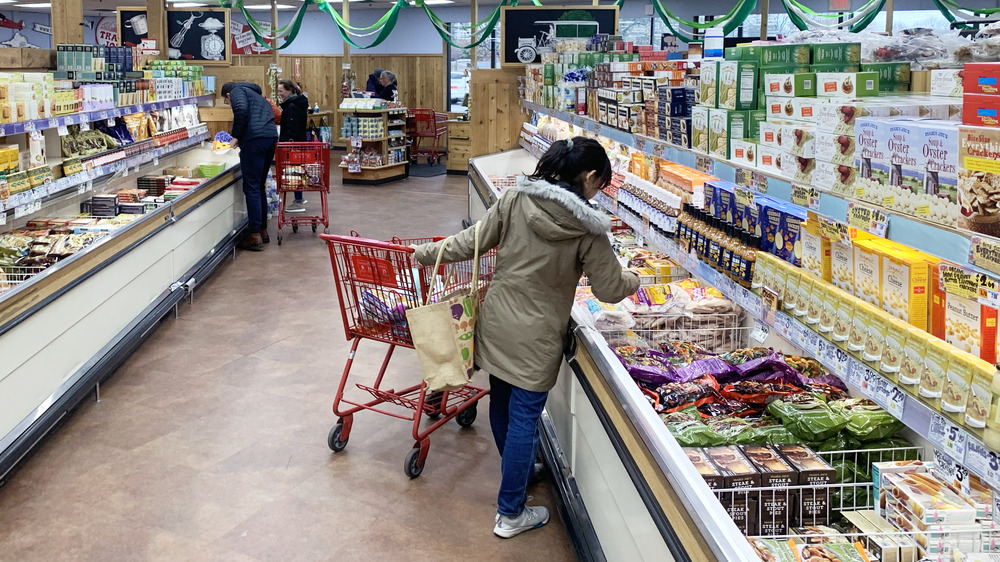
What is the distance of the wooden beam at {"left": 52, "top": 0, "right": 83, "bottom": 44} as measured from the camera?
23.0ft

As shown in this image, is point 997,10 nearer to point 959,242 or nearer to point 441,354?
point 441,354

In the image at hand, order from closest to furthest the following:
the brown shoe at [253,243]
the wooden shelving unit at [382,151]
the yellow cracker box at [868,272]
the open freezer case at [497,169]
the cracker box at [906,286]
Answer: the cracker box at [906,286], the yellow cracker box at [868,272], the open freezer case at [497,169], the brown shoe at [253,243], the wooden shelving unit at [382,151]

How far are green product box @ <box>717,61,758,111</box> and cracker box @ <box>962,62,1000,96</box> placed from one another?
127cm

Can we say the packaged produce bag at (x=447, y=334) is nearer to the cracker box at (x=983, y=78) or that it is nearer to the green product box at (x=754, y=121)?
the green product box at (x=754, y=121)

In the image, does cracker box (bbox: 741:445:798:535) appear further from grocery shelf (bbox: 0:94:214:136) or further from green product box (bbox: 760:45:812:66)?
grocery shelf (bbox: 0:94:214:136)

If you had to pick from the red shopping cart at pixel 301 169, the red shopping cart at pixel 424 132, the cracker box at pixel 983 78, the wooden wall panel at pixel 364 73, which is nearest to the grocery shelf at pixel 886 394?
the cracker box at pixel 983 78

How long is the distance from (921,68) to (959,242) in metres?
1.28

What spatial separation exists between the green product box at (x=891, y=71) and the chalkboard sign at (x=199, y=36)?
31.2 ft

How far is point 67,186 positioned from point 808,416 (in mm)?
4693

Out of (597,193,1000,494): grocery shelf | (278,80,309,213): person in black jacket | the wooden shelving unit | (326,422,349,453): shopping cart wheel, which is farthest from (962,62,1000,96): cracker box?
the wooden shelving unit

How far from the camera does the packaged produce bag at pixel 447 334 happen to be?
3.69 metres

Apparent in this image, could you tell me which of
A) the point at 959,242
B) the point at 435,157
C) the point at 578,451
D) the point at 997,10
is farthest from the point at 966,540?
the point at 435,157

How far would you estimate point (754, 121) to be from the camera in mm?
3047

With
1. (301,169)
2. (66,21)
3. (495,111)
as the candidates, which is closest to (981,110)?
(66,21)
